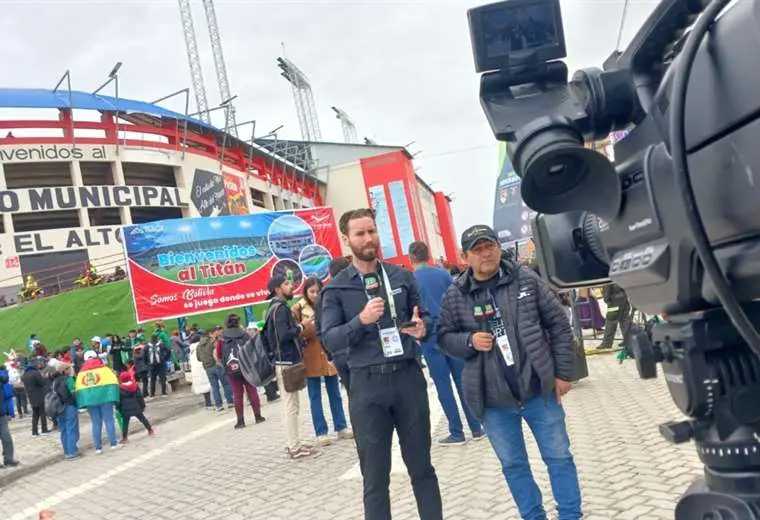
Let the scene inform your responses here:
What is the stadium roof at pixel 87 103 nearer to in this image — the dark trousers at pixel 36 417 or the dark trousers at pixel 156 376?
the dark trousers at pixel 156 376

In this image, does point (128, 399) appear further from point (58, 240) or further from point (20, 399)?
point (58, 240)

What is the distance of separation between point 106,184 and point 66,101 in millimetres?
6026

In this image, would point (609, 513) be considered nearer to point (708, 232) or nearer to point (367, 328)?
point (367, 328)

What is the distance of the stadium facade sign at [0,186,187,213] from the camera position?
3328 centimetres

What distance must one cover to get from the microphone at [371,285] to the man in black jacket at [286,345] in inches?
137

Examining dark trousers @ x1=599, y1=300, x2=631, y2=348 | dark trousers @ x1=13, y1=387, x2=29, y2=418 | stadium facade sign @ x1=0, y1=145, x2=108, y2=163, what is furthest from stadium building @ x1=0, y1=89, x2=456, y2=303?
dark trousers @ x1=599, y1=300, x2=631, y2=348

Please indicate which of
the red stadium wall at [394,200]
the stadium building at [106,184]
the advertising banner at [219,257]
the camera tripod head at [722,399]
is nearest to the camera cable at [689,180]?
the camera tripod head at [722,399]

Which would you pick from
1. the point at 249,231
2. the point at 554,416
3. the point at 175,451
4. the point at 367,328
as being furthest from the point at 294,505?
the point at 249,231

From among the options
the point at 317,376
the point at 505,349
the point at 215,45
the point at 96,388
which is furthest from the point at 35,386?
the point at 215,45

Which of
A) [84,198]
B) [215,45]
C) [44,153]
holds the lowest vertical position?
[84,198]

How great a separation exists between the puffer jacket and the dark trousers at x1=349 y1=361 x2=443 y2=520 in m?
0.31

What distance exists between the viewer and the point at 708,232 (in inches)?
46.3

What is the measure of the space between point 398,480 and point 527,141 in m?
4.62

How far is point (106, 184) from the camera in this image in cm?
3706
